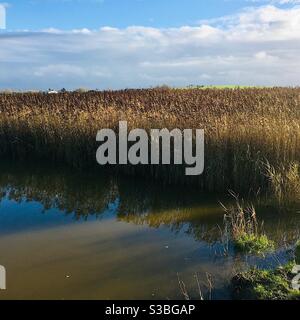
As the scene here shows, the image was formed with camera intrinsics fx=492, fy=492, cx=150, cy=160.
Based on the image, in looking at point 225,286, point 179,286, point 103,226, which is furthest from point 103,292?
point 103,226

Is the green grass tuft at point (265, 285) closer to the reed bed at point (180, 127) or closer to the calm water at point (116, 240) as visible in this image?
the calm water at point (116, 240)

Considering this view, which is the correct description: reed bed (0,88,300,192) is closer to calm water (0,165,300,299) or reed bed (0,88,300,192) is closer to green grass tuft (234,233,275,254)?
calm water (0,165,300,299)

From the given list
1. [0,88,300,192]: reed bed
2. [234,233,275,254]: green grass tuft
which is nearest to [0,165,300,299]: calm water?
[234,233,275,254]: green grass tuft

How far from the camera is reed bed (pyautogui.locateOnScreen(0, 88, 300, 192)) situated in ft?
31.6

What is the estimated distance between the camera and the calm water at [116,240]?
611cm

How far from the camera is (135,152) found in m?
11.6

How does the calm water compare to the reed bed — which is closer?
the calm water

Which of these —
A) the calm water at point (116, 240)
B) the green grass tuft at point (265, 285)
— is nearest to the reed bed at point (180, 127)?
the calm water at point (116, 240)

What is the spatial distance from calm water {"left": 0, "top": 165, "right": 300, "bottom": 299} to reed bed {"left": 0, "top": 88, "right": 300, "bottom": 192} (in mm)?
613

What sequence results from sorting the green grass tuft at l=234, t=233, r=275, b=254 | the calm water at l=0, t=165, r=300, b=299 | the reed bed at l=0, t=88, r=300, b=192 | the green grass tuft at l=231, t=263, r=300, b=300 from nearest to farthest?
the green grass tuft at l=231, t=263, r=300, b=300 < the calm water at l=0, t=165, r=300, b=299 < the green grass tuft at l=234, t=233, r=275, b=254 < the reed bed at l=0, t=88, r=300, b=192

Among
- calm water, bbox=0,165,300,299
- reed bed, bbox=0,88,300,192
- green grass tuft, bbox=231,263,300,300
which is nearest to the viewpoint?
green grass tuft, bbox=231,263,300,300

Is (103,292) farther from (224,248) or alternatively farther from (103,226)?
(103,226)

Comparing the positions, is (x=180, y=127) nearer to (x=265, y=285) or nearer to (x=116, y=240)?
(x=116, y=240)
